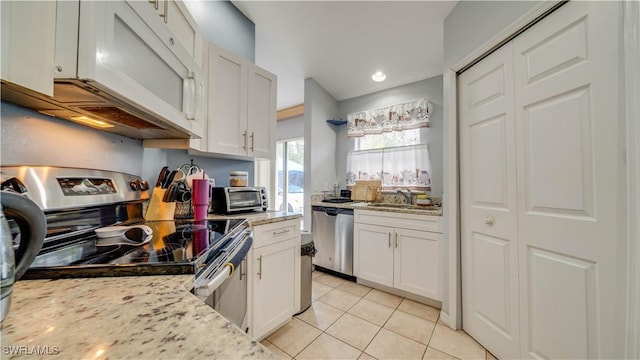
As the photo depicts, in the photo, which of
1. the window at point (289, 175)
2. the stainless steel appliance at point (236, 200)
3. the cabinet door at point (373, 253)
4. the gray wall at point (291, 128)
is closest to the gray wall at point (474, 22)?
the cabinet door at point (373, 253)

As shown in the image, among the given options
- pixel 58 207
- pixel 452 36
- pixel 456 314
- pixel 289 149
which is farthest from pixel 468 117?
pixel 289 149

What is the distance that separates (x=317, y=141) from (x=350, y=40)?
1.26 m

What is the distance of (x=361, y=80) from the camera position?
294cm

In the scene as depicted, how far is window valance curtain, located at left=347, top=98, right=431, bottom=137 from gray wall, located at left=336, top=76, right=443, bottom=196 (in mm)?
109

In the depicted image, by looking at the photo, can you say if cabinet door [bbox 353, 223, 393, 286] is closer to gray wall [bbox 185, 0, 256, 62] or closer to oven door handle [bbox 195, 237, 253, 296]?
oven door handle [bbox 195, 237, 253, 296]

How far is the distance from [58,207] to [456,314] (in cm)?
239

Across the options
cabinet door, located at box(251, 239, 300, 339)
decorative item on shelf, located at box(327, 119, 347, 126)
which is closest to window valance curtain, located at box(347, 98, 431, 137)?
decorative item on shelf, located at box(327, 119, 347, 126)

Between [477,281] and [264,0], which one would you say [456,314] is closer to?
[477,281]

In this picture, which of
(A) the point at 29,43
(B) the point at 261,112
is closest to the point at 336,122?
(B) the point at 261,112

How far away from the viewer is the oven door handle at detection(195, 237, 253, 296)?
2.25ft

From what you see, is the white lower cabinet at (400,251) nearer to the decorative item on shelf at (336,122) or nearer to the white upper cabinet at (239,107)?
the white upper cabinet at (239,107)

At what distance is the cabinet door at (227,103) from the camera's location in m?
1.58

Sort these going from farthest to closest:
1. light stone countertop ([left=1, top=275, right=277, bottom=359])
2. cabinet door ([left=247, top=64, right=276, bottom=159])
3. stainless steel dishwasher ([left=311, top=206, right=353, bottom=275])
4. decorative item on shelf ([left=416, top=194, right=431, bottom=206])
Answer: stainless steel dishwasher ([left=311, top=206, right=353, bottom=275]) → decorative item on shelf ([left=416, top=194, right=431, bottom=206]) → cabinet door ([left=247, top=64, right=276, bottom=159]) → light stone countertop ([left=1, top=275, right=277, bottom=359])

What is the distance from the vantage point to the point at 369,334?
1.63 metres
